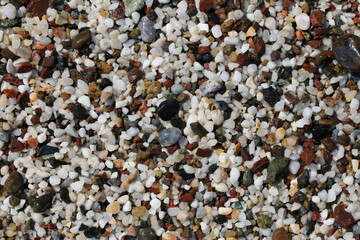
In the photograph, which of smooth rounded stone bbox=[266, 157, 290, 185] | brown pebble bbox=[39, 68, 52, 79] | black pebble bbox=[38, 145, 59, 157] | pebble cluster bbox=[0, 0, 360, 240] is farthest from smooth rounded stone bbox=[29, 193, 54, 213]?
smooth rounded stone bbox=[266, 157, 290, 185]

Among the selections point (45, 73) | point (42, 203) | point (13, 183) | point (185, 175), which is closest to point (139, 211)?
point (185, 175)

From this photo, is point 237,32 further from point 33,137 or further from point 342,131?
point 33,137

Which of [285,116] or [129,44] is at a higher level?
[129,44]

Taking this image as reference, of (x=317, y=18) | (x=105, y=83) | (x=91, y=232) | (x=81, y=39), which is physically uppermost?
(x=317, y=18)

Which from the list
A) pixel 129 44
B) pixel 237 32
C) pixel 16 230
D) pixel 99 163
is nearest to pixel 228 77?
pixel 237 32

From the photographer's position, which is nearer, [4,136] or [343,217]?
[343,217]

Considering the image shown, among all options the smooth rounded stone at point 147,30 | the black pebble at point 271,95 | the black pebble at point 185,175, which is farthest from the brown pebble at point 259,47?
the black pebble at point 185,175

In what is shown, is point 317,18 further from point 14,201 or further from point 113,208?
point 14,201
